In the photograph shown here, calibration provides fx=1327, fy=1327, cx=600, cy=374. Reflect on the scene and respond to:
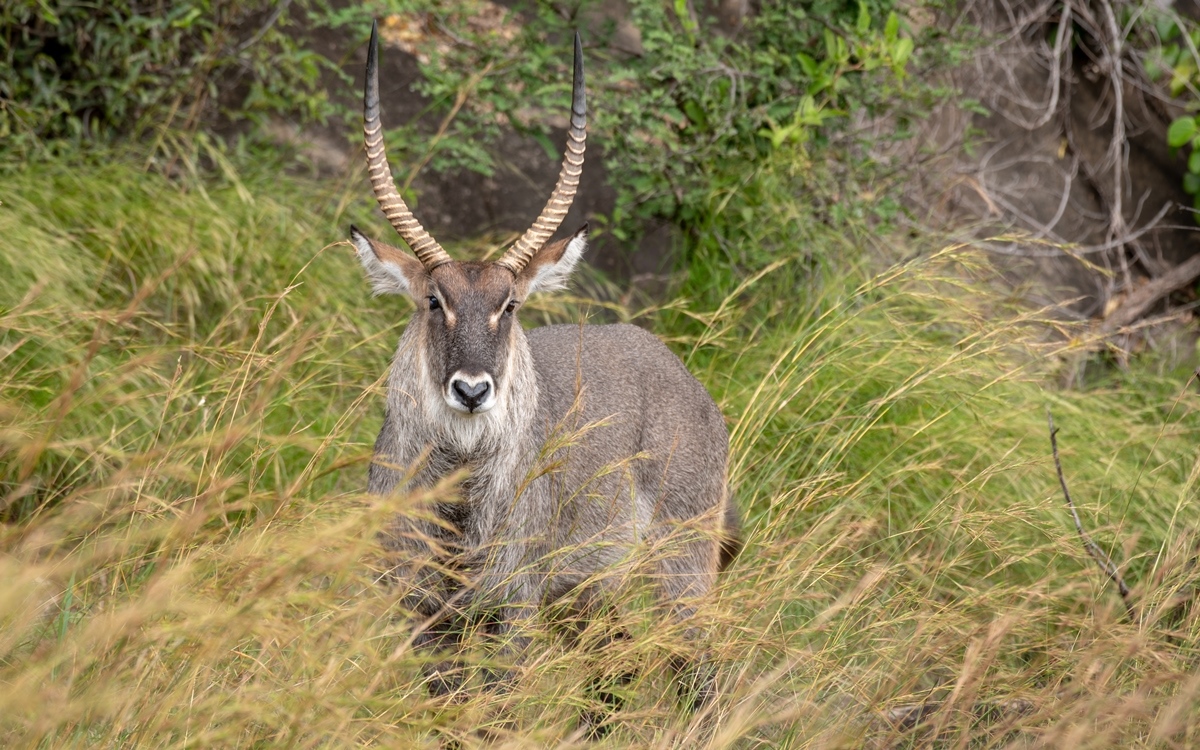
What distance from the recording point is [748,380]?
5.57m

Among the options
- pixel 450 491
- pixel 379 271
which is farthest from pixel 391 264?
pixel 450 491

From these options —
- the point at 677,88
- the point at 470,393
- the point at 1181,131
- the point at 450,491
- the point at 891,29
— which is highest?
the point at 891,29

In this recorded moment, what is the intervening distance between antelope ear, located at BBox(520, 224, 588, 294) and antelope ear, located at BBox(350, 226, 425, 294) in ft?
1.15

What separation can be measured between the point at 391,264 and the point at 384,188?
0.87 ft

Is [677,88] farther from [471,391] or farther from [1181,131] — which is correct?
[1181,131]

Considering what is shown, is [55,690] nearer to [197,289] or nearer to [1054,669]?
[1054,669]

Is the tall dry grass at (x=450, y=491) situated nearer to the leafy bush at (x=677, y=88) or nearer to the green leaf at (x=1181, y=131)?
the leafy bush at (x=677, y=88)

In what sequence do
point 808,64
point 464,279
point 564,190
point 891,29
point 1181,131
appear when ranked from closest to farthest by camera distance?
point 464,279
point 564,190
point 891,29
point 808,64
point 1181,131

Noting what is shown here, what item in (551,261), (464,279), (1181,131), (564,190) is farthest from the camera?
(1181,131)

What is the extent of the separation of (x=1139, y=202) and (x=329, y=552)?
721 cm

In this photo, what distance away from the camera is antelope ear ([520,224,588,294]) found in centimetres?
432

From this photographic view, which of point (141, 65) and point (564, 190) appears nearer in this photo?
point (564, 190)

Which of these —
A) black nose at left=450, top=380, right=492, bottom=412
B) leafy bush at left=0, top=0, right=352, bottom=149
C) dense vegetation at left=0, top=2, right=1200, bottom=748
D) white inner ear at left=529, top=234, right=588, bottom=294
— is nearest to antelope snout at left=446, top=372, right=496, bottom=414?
black nose at left=450, top=380, right=492, bottom=412

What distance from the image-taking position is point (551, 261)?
14.3 feet
